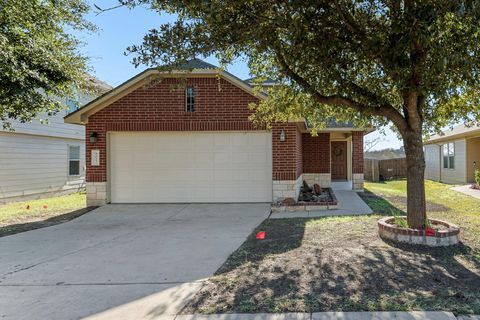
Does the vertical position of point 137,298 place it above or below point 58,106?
below

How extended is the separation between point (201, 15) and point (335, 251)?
13.6 feet

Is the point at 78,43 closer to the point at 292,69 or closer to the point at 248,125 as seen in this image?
the point at 248,125

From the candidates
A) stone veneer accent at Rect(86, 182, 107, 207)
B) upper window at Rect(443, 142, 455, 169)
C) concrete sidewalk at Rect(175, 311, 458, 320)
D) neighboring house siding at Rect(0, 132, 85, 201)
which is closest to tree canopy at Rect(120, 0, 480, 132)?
concrete sidewalk at Rect(175, 311, 458, 320)

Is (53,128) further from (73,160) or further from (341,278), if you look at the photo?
(341,278)

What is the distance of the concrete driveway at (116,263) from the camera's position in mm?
3779

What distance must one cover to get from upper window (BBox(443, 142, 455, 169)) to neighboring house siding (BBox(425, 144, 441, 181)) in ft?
3.74

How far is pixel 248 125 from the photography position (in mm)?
10555

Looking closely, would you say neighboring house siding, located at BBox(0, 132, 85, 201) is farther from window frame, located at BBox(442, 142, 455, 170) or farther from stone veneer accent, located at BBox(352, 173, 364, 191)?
window frame, located at BBox(442, 142, 455, 170)

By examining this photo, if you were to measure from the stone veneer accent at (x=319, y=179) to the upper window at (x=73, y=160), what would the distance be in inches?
453

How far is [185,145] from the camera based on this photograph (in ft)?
35.9

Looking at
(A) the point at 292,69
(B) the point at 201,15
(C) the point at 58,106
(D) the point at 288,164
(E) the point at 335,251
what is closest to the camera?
(B) the point at 201,15

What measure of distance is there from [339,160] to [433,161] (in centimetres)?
879

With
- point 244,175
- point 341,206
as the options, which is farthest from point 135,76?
point 341,206

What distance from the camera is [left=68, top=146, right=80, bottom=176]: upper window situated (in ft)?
55.9
